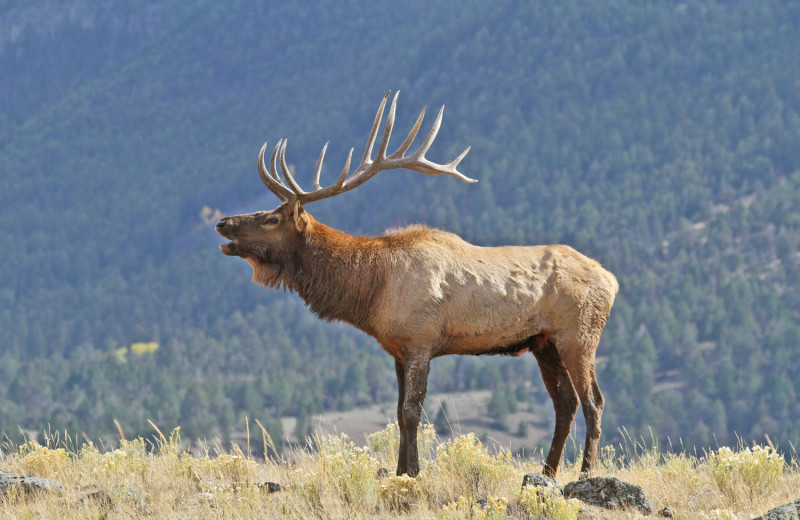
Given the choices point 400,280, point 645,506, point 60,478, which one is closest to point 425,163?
point 400,280

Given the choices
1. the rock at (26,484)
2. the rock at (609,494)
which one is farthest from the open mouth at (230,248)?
the rock at (609,494)

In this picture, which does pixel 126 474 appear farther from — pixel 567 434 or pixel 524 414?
pixel 524 414

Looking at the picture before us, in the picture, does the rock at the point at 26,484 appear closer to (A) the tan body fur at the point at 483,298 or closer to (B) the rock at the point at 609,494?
(A) the tan body fur at the point at 483,298

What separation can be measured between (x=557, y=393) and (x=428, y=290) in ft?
6.12

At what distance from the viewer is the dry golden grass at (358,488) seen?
353 inches

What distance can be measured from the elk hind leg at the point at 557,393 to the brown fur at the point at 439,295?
10mm

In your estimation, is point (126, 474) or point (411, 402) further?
point (126, 474)

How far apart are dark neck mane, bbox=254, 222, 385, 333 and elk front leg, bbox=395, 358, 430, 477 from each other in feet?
2.47

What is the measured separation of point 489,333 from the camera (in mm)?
10227

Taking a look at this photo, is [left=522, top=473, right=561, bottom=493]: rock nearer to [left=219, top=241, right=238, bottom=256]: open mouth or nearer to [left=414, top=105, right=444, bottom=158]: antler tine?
[left=414, top=105, right=444, bottom=158]: antler tine

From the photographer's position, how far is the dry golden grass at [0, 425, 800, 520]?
8977 millimetres

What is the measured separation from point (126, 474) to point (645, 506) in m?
5.04

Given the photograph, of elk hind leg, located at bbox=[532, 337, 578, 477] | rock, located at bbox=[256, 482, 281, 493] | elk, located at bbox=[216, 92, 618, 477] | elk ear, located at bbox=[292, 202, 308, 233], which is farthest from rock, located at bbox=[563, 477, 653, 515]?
elk ear, located at bbox=[292, 202, 308, 233]

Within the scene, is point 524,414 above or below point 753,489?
below
